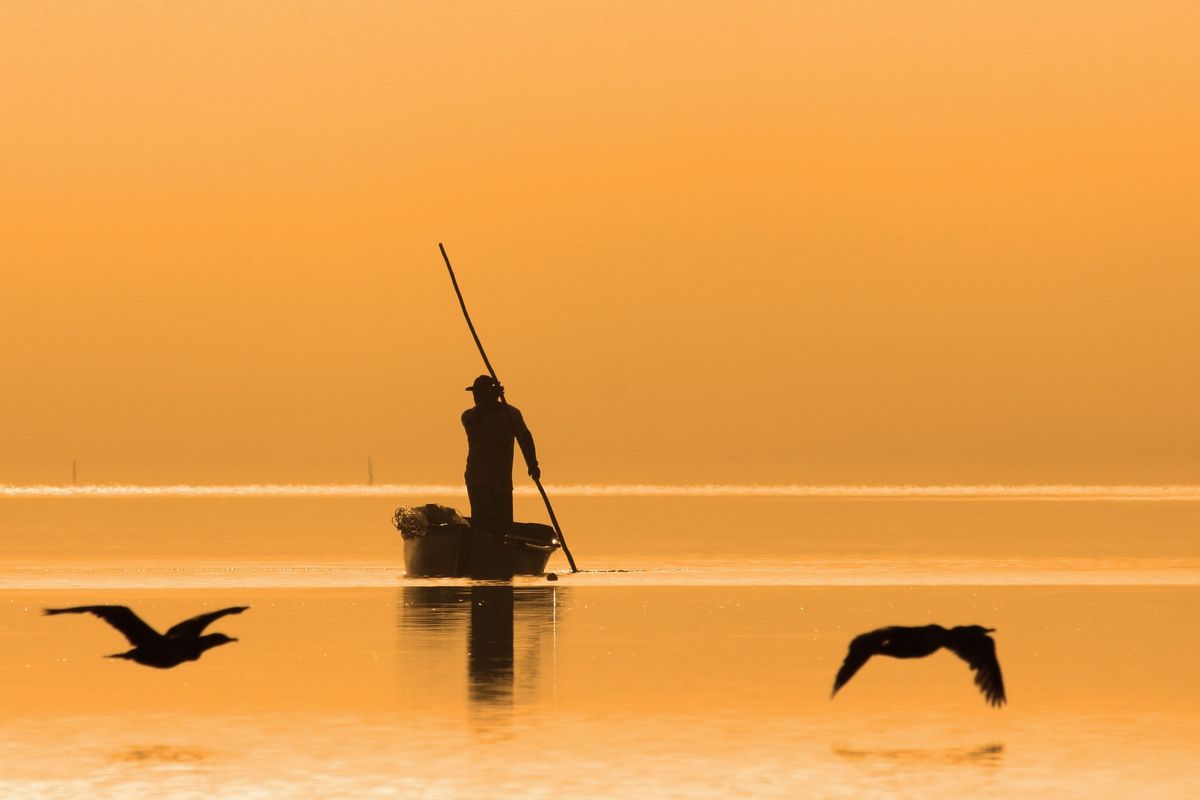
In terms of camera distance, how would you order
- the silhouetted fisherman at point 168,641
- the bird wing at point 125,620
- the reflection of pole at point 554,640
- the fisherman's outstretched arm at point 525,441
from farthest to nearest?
1. the fisherman's outstretched arm at point 525,441
2. the reflection of pole at point 554,640
3. the silhouetted fisherman at point 168,641
4. the bird wing at point 125,620

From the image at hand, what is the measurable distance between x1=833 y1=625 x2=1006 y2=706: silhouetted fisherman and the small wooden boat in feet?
59.3

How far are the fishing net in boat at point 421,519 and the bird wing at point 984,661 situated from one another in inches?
736

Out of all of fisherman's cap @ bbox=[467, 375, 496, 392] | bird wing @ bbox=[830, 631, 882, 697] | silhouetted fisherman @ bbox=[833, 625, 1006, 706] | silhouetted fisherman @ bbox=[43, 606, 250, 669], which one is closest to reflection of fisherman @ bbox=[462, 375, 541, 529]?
fisherman's cap @ bbox=[467, 375, 496, 392]

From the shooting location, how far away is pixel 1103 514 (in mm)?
94500

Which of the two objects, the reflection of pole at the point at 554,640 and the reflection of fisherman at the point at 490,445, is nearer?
the reflection of pole at the point at 554,640

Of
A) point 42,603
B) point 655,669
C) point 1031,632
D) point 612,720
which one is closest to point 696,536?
point 42,603

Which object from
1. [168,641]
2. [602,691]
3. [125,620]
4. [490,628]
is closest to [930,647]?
[602,691]

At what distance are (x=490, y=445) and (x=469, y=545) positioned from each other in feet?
5.25

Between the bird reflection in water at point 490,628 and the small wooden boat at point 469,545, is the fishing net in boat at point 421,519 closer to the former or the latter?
the small wooden boat at point 469,545

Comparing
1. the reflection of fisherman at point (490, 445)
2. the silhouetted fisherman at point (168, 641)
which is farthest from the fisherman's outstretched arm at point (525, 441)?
the silhouetted fisherman at point (168, 641)

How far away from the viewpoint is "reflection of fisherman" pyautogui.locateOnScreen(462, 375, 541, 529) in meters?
33.2

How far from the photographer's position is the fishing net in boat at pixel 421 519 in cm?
3364

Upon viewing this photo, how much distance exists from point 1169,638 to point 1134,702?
6109 millimetres

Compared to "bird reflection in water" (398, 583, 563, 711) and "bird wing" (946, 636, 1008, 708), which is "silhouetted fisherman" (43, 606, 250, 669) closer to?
"bird reflection in water" (398, 583, 563, 711)
